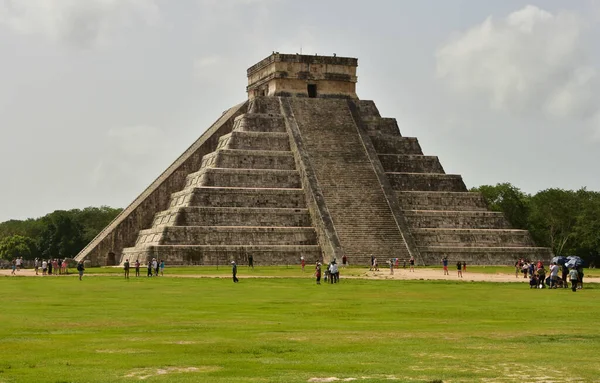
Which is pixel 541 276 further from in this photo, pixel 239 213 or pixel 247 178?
pixel 247 178

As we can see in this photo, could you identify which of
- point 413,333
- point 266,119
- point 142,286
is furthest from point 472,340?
point 266,119

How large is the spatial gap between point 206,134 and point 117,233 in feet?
36.5

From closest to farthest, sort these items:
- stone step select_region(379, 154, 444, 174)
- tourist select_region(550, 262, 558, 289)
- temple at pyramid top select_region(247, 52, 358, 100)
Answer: tourist select_region(550, 262, 558, 289)
stone step select_region(379, 154, 444, 174)
temple at pyramid top select_region(247, 52, 358, 100)

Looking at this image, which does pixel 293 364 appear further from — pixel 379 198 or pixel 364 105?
pixel 364 105

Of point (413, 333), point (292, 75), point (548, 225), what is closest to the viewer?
point (413, 333)

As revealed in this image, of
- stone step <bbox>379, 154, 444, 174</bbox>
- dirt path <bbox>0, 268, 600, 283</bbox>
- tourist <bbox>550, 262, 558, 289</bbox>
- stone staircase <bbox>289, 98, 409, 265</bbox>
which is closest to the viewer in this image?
tourist <bbox>550, 262, 558, 289</bbox>

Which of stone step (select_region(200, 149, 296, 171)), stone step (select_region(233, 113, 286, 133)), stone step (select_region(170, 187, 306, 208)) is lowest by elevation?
stone step (select_region(170, 187, 306, 208))

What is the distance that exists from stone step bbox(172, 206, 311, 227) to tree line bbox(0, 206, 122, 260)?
30.9m

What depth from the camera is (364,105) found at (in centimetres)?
6562

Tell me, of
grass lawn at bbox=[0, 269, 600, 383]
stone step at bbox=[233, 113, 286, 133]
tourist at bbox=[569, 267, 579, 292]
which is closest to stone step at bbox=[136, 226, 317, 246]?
stone step at bbox=[233, 113, 286, 133]

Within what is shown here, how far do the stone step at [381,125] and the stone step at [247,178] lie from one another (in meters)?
8.00

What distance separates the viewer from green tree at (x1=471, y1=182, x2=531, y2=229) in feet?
277

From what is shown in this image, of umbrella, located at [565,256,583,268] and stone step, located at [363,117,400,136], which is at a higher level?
stone step, located at [363,117,400,136]

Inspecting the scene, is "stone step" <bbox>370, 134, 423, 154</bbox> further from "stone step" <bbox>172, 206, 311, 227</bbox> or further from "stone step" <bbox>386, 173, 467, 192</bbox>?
"stone step" <bbox>172, 206, 311, 227</bbox>
